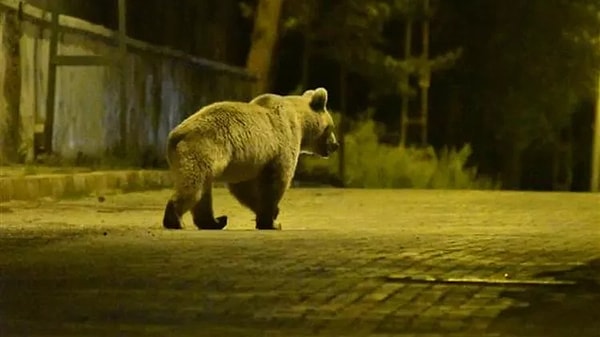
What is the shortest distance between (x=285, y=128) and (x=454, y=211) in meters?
3.88

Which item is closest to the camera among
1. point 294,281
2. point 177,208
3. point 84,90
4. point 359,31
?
point 294,281

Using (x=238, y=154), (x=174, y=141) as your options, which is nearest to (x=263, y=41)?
(x=238, y=154)

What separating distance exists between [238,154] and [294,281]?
4276 mm

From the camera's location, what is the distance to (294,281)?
27.7 ft

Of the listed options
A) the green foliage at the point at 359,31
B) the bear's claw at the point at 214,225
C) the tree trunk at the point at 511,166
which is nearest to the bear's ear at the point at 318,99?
the bear's claw at the point at 214,225

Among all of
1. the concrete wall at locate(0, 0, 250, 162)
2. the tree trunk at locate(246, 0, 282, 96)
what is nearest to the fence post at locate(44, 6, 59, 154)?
the concrete wall at locate(0, 0, 250, 162)

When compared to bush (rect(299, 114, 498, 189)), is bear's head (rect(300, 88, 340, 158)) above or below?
above

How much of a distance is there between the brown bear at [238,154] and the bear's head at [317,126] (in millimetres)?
19

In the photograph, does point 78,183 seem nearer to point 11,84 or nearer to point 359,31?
point 11,84

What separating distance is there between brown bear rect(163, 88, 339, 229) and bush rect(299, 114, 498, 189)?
12601 millimetres

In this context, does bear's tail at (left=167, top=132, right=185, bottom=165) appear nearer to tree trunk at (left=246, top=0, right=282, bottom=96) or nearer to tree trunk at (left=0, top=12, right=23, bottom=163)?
tree trunk at (left=0, top=12, right=23, bottom=163)

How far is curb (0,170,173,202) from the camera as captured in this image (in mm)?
15258

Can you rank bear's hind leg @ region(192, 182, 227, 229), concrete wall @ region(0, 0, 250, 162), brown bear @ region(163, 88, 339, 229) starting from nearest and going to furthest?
brown bear @ region(163, 88, 339, 229)
bear's hind leg @ region(192, 182, 227, 229)
concrete wall @ region(0, 0, 250, 162)

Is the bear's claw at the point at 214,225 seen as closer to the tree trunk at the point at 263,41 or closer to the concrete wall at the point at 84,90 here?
the concrete wall at the point at 84,90
